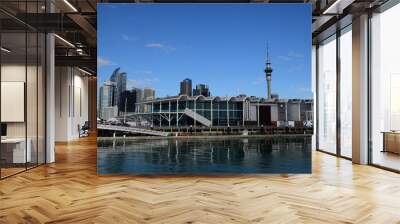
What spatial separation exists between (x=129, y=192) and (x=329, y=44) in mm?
7187

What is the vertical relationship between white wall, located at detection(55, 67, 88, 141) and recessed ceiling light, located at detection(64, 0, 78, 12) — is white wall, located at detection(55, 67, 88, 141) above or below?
below

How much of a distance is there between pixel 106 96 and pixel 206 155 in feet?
6.77

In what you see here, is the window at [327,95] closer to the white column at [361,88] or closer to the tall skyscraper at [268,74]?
the white column at [361,88]

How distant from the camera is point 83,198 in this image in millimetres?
4820

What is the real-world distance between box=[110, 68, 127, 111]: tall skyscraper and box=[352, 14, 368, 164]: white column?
4.95 m

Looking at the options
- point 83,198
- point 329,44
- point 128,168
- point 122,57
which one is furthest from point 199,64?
point 329,44

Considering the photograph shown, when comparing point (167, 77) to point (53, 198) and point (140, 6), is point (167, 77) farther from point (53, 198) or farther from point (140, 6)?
point (53, 198)

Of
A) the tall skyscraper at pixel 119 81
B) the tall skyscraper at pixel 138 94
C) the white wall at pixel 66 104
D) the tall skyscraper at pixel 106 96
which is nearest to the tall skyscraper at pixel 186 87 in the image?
the tall skyscraper at pixel 138 94

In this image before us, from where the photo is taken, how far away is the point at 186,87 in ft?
21.4

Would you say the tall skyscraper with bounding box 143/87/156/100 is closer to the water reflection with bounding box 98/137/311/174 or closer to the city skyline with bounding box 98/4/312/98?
the city skyline with bounding box 98/4/312/98

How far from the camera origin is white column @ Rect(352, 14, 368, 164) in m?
7.78

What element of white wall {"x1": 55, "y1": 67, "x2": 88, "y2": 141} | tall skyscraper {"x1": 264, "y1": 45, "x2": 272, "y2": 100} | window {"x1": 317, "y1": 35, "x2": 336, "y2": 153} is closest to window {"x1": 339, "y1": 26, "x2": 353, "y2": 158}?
window {"x1": 317, "y1": 35, "x2": 336, "y2": 153}

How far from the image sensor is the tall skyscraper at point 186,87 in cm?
651

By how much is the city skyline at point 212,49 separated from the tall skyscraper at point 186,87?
0.07 metres
